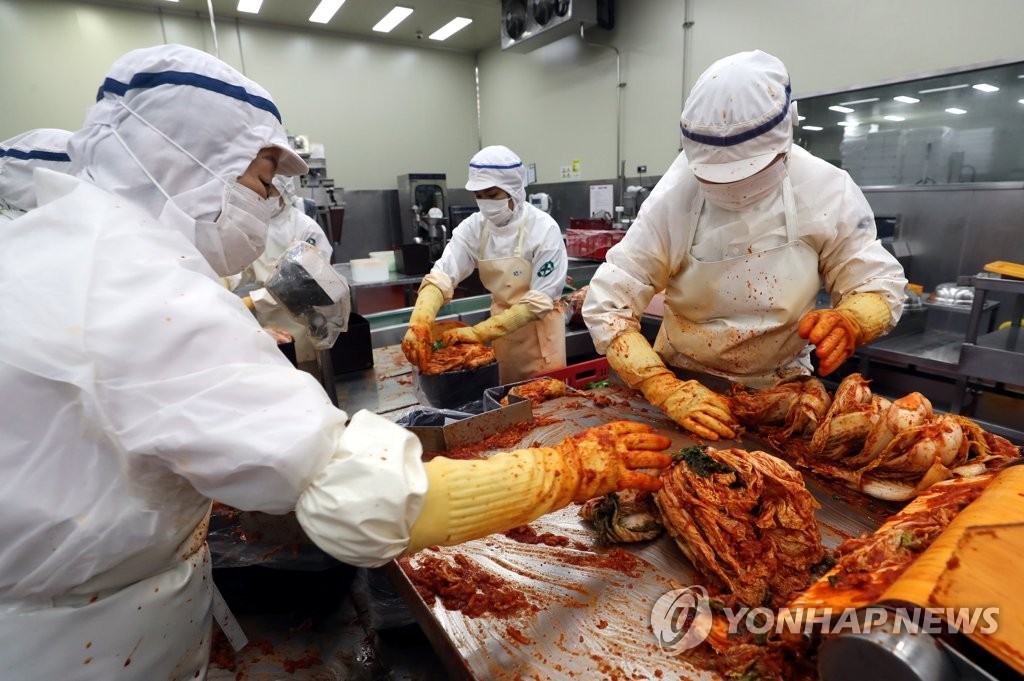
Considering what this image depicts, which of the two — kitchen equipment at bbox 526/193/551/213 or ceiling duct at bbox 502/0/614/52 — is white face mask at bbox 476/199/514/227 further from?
ceiling duct at bbox 502/0/614/52

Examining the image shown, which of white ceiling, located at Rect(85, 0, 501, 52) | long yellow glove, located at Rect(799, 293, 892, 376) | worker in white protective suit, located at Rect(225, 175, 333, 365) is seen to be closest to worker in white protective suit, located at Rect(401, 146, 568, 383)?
worker in white protective suit, located at Rect(225, 175, 333, 365)

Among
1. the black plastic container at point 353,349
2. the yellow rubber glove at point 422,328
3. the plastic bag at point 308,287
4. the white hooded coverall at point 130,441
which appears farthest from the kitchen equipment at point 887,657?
the black plastic container at point 353,349

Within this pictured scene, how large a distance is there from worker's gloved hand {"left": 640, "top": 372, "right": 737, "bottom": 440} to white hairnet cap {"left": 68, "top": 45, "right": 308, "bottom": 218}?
181cm

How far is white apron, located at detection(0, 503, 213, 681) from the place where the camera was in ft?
3.53

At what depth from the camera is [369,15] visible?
7898 mm

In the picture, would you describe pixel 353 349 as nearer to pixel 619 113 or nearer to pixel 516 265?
pixel 516 265

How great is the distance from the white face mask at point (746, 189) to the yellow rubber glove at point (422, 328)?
1.82 m

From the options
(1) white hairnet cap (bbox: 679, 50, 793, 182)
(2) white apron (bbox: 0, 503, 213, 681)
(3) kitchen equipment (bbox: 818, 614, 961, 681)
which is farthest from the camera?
(1) white hairnet cap (bbox: 679, 50, 793, 182)

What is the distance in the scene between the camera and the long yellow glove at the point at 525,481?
46.6 inches

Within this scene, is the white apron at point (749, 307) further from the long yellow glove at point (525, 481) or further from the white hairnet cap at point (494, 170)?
the white hairnet cap at point (494, 170)

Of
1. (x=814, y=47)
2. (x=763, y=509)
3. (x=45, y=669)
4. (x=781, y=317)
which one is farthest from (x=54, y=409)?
(x=814, y=47)

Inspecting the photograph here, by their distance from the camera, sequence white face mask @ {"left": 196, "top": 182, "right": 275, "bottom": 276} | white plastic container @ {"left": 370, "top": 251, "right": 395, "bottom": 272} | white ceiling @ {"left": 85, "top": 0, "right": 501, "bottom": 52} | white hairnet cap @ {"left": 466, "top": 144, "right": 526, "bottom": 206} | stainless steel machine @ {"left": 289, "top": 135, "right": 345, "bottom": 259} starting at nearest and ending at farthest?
white face mask @ {"left": 196, "top": 182, "right": 275, "bottom": 276}, white hairnet cap @ {"left": 466, "top": 144, "right": 526, "bottom": 206}, stainless steel machine @ {"left": 289, "top": 135, "right": 345, "bottom": 259}, white plastic container @ {"left": 370, "top": 251, "right": 395, "bottom": 272}, white ceiling @ {"left": 85, "top": 0, "right": 501, "bottom": 52}

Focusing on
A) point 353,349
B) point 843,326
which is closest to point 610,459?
point 843,326

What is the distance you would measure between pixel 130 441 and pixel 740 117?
2108 millimetres
